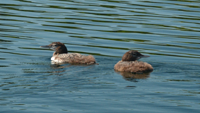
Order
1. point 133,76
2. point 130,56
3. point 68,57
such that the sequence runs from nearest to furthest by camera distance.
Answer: point 133,76
point 130,56
point 68,57

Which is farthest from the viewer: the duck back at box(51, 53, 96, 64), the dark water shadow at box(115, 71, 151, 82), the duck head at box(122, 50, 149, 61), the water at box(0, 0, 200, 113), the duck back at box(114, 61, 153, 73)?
the duck back at box(51, 53, 96, 64)

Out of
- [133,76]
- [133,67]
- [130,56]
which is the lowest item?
[133,76]

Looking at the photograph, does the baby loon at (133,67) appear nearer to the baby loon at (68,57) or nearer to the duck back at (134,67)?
the duck back at (134,67)

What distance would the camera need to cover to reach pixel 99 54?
1738 centimetres

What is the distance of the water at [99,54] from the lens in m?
10.9

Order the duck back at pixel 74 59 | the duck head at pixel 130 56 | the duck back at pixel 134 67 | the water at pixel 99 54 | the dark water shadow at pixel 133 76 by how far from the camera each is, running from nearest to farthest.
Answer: the water at pixel 99 54
the dark water shadow at pixel 133 76
the duck back at pixel 134 67
the duck head at pixel 130 56
the duck back at pixel 74 59

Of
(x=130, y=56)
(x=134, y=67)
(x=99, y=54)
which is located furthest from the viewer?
(x=99, y=54)

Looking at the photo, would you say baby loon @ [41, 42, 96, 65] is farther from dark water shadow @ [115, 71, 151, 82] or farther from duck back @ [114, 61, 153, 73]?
dark water shadow @ [115, 71, 151, 82]

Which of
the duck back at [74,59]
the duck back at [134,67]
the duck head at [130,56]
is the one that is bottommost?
the duck back at [74,59]

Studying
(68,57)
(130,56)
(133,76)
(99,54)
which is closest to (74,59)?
(68,57)

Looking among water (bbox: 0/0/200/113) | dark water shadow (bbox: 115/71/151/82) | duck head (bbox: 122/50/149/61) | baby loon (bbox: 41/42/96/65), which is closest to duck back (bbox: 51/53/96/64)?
baby loon (bbox: 41/42/96/65)

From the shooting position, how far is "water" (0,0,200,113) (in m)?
10.9

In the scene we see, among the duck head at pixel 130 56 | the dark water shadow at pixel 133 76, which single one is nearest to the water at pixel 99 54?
the dark water shadow at pixel 133 76

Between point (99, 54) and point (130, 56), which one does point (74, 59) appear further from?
point (99, 54)
